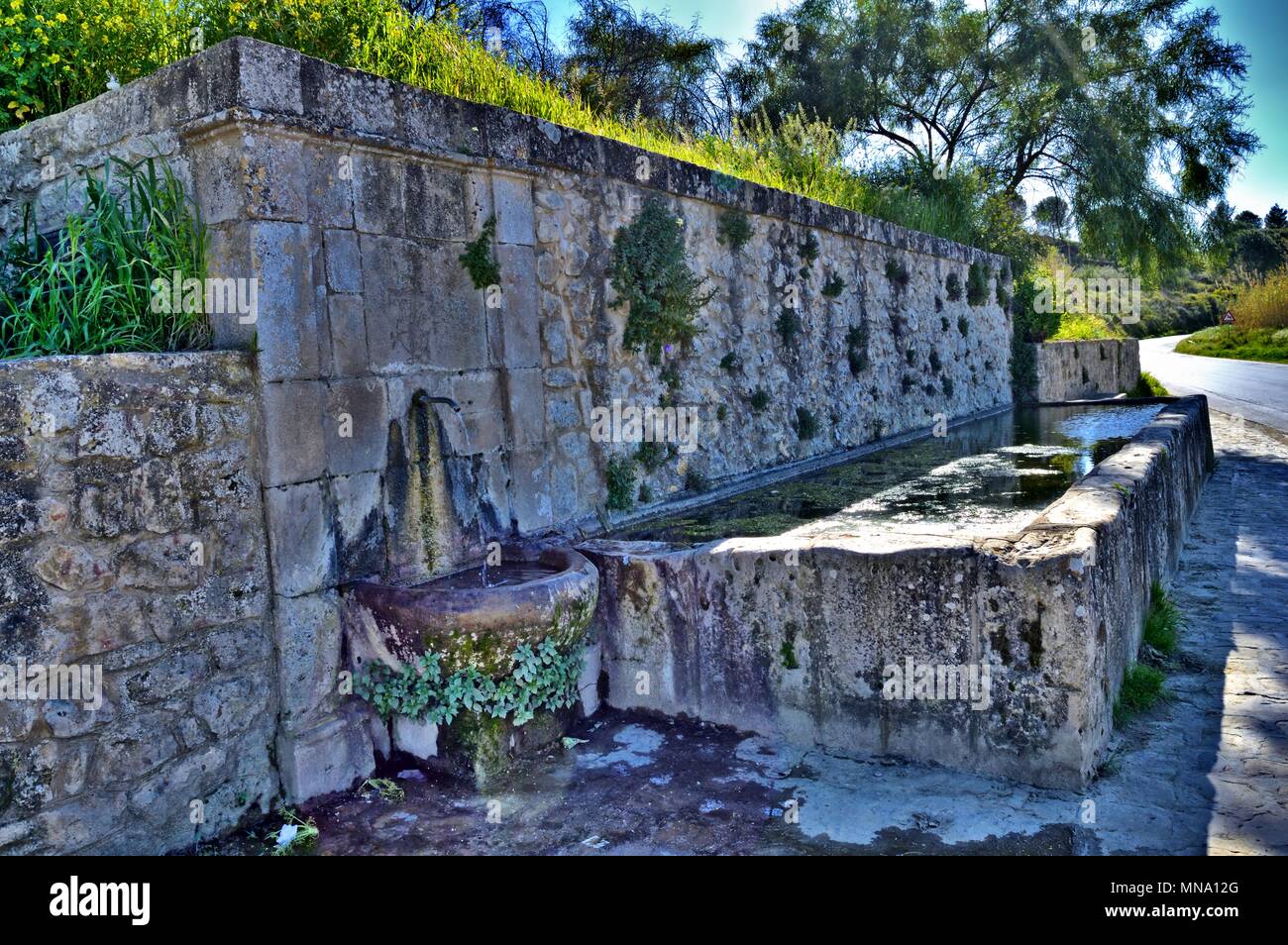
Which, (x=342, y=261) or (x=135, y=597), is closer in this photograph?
(x=135, y=597)

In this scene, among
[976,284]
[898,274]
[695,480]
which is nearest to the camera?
[695,480]

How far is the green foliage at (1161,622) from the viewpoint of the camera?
13.9 ft

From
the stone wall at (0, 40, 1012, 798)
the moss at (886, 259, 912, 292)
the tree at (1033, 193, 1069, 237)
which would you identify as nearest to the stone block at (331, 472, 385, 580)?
the stone wall at (0, 40, 1012, 798)

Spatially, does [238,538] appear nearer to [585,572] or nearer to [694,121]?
[585,572]

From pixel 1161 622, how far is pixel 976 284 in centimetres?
754

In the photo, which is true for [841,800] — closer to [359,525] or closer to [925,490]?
[359,525]

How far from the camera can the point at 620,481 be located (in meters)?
5.06

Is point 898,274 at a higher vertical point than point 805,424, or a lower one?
higher

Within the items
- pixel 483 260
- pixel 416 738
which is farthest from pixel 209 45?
pixel 416 738

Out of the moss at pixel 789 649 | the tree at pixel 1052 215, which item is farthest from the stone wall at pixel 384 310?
the tree at pixel 1052 215

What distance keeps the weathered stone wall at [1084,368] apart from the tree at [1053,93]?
314 centimetres

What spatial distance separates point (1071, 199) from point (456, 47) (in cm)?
1609

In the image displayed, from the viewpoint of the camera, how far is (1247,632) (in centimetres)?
449

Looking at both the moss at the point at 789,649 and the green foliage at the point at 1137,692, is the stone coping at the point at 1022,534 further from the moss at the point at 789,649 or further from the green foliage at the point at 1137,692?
the green foliage at the point at 1137,692
